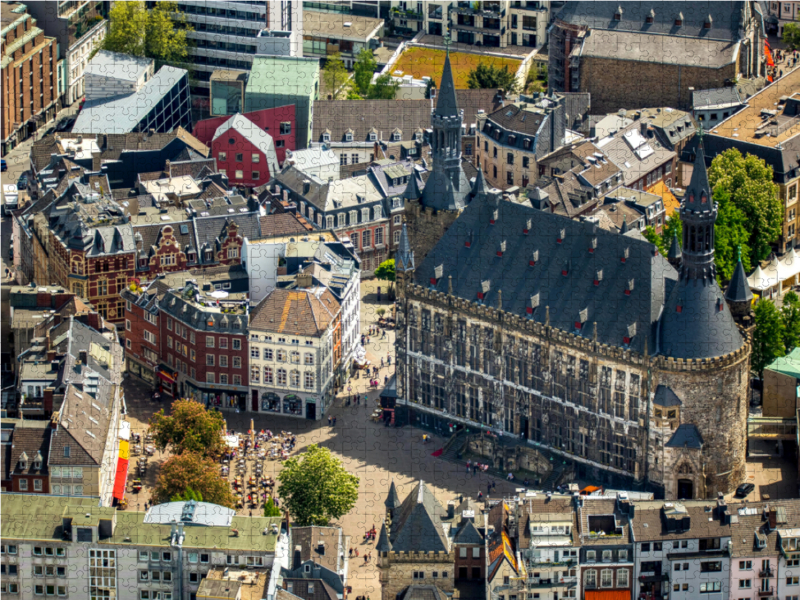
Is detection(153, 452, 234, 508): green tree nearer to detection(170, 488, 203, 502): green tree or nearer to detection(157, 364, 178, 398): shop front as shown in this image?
detection(170, 488, 203, 502): green tree

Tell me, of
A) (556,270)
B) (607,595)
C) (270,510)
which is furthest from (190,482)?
(556,270)

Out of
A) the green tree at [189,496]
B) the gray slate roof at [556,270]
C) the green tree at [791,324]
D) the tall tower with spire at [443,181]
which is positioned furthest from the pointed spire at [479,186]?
the green tree at [189,496]

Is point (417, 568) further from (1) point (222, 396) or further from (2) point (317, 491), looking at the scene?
(1) point (222, 396)

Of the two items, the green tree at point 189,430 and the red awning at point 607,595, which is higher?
the green tree at point 189,430

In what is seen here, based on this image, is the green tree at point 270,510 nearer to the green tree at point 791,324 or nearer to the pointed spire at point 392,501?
the pointed spire at point 392,501

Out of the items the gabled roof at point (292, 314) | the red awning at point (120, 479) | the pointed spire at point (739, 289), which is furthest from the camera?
the gabled roof at point (292, 314)

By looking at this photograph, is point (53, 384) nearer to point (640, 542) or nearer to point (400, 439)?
point (400, 439)
